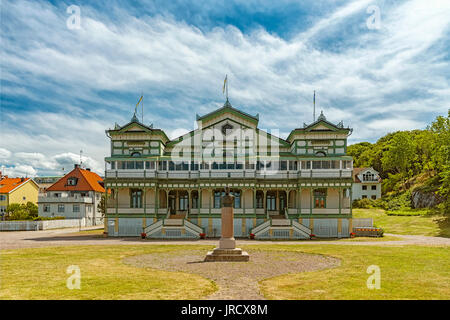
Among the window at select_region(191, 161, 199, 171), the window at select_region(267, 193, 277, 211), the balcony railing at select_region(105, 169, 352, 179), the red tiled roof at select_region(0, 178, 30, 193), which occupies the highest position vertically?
the window at select_region(191, 161, 199, 171)

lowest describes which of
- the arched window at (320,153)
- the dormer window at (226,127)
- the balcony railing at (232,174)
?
the balcony railing at (232,174)

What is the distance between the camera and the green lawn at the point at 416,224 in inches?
1715

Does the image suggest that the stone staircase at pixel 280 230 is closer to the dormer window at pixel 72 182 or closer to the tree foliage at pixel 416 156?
the tree foliage at pixel 416 156

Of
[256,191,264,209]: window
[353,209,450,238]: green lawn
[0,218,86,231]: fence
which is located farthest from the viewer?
[0,218,86,231]: fence

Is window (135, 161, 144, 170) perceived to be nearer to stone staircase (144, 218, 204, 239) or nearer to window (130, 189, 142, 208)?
window (130, 189, 142, 208)

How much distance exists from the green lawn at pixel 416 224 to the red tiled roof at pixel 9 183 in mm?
71555

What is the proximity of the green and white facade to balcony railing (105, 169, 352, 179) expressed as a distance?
0.40ft

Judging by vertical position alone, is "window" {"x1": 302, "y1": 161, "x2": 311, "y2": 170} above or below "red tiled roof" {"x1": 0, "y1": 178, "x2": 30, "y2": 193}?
above

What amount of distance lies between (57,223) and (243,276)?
160ft

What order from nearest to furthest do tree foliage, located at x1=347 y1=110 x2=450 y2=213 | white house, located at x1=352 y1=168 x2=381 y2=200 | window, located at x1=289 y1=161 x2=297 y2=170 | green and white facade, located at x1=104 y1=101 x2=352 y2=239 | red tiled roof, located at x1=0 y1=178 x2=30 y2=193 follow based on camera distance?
green and white facade, located at x1=104 y1=101 x2=352 y2=239, window, located at x1=289 y1=161 x2=297 y2=170, tree foliage, located at x1=347 y1=110 x2=450 y2=213, red tiled roof, located at x1=0 y1=178 x2=30 y2=193, white house, located at x1=352 y1=168 x2=381 y2=200

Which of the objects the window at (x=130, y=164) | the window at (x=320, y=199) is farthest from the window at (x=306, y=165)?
the window at (x=130, y=164)

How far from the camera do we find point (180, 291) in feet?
43.6

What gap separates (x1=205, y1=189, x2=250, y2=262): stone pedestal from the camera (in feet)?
70.7

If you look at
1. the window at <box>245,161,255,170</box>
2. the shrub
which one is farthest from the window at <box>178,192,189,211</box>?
the shrub
